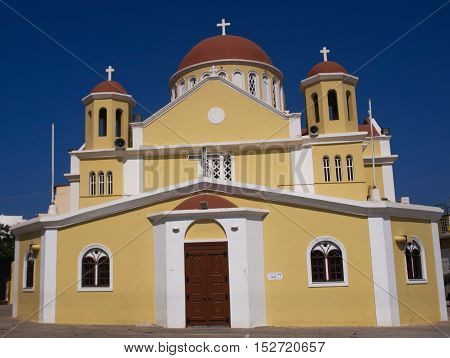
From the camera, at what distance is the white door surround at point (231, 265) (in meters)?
14.9

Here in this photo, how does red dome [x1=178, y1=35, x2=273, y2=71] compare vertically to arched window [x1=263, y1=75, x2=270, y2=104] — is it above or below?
above

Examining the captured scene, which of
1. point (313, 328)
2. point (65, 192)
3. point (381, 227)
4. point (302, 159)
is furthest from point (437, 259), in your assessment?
point (65, 192)

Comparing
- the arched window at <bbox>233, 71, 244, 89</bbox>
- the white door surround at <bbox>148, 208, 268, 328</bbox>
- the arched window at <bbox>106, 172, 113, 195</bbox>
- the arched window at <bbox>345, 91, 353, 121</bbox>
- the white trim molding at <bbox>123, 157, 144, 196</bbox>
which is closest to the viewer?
the white door surround at <bbox>148, 208, 268, 328</bbox>

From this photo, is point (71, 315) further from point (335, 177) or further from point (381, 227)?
point (335, 177)

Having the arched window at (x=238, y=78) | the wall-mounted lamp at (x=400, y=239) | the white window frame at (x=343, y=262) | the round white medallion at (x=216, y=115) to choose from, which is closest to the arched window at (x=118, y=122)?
the round white medallion at (x=216, y=115)

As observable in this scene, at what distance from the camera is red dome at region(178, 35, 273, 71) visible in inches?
1141

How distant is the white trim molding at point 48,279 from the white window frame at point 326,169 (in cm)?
1197

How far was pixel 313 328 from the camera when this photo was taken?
14.6 m

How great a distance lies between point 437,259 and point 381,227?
2979 mm

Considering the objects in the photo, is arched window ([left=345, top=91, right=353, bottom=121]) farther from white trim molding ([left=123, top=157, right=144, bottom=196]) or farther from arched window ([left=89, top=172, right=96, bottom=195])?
arched window ([left=89, top=172, right=96, bottom=195])

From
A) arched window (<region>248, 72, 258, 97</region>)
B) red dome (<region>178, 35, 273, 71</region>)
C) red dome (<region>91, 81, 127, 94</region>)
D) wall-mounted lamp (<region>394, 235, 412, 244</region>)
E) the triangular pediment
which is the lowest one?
wall-mounted lamp (<region>394, 235, 412, 244</region>)

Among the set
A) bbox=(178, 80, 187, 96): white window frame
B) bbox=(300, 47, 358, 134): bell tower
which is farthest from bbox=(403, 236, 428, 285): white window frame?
bbox=(178, 80, 187, 96): white window frame

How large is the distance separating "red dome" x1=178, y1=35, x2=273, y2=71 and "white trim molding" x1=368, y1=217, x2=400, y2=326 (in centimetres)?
1638

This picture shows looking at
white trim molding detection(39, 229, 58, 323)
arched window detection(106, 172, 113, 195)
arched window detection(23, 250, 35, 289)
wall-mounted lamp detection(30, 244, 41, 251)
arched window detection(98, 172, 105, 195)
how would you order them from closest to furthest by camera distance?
white trim molding detection(39, 229, 58, 323), wall-mounted lamp detection(30, 244, 41, 251), arched window detection(23, 250, 35, 289), arched window detection(106, 172, 113, 195), arched window detection(98, 172, 105, 195)
